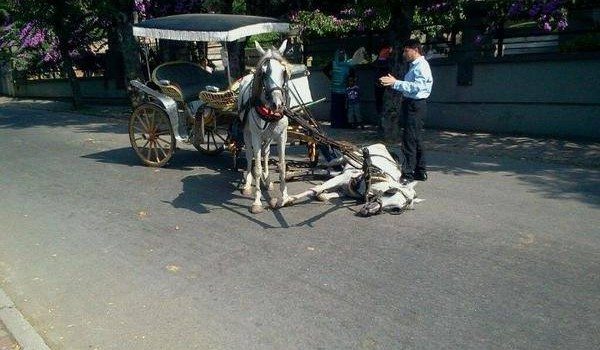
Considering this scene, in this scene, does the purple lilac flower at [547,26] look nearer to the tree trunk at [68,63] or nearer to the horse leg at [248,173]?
the horse leg at [248,173]

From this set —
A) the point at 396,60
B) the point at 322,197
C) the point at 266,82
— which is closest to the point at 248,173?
the point at 322,197

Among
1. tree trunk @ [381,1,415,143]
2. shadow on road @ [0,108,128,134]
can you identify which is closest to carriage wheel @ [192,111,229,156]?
tree trunk @ [381,1,415,143]

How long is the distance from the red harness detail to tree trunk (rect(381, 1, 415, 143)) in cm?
529

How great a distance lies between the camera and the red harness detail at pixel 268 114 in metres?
6.36

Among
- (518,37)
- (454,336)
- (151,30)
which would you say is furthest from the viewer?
(518,37)

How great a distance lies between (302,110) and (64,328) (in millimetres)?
4655

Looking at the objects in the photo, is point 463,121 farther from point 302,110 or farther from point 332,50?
point 302,110

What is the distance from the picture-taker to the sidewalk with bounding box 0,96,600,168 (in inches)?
371

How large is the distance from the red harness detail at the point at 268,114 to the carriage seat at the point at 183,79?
3.12m

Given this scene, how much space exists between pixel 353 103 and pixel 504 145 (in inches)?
161

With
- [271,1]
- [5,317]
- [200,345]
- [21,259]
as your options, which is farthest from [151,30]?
[271,1]

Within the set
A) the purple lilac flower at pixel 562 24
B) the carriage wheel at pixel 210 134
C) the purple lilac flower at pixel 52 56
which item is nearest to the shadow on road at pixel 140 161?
the carriage wheel at pixel 210 134

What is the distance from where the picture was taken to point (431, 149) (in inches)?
421

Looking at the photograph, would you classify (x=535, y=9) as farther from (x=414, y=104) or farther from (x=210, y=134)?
(x=210, y=134)
